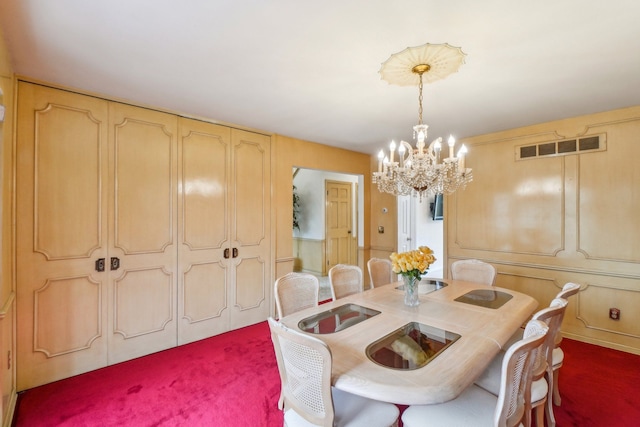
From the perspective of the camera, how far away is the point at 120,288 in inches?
106

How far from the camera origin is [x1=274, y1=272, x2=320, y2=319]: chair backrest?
2.25m

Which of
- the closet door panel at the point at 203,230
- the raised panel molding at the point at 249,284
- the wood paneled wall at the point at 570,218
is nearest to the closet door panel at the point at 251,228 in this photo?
the raised panel molding at the point at 249,284

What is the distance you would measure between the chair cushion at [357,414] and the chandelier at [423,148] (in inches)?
57.4

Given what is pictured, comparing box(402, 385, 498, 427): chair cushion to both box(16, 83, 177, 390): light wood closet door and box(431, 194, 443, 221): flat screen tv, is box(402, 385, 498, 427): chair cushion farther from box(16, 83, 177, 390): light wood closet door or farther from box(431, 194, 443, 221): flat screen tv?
box(431, 194, 443, 221): flat screen tv

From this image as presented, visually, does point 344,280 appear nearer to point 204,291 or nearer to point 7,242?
point 204,291

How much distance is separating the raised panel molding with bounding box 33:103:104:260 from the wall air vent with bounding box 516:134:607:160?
14.5 feet

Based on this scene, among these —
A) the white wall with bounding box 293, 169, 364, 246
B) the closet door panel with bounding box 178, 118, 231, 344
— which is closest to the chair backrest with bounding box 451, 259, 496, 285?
the closet door panel with bounding box 178, 118, 231, 344

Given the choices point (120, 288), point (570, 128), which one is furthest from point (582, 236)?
point (120, 288)

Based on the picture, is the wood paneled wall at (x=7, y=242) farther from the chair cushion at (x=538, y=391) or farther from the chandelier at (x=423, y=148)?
the chair cushion at (x=538, y=391)

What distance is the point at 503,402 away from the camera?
1.19m

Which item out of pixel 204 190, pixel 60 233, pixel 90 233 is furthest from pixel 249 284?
pixel 60 233

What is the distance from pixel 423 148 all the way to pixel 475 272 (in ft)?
5.40

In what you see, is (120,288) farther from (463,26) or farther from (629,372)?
(629,372)

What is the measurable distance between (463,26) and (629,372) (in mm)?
3159
